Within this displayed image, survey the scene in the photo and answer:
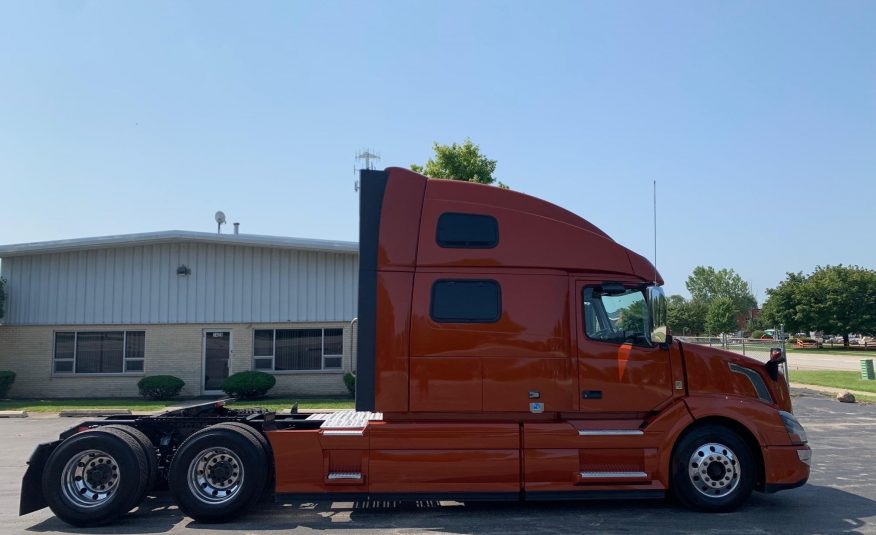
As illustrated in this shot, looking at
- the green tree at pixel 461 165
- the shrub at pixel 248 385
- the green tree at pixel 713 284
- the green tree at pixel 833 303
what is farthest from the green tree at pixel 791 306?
the shrub at pixel 248 385

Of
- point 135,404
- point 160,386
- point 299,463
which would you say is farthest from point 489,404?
point 160,386

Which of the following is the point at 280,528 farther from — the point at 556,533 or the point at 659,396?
the point at 659,396

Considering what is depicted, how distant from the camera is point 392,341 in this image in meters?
7.68

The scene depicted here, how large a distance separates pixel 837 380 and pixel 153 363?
2705cm

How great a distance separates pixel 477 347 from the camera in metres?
7.69

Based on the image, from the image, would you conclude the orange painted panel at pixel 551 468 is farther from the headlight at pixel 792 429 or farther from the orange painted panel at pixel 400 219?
the orange painted panel at pixel 400 219

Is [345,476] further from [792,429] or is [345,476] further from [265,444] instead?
[792,429]

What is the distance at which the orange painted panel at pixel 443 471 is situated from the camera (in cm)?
740

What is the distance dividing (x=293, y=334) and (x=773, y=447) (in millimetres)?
17522

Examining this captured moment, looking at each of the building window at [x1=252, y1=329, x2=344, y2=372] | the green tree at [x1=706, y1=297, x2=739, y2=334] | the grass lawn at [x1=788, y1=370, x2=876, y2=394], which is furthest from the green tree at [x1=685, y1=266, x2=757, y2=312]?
the building window at [x1=252, y1=329, x2=344, y2=372]

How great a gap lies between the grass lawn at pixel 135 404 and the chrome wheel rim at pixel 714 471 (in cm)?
1251

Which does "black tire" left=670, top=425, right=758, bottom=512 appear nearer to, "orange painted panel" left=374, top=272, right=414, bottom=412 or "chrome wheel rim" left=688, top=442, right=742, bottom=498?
"chrome wheel rim" left=688, top=442, right=742, bottom=498

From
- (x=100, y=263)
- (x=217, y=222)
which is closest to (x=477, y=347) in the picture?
(x=100, y=263)

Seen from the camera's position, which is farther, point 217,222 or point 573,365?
point 217,222
